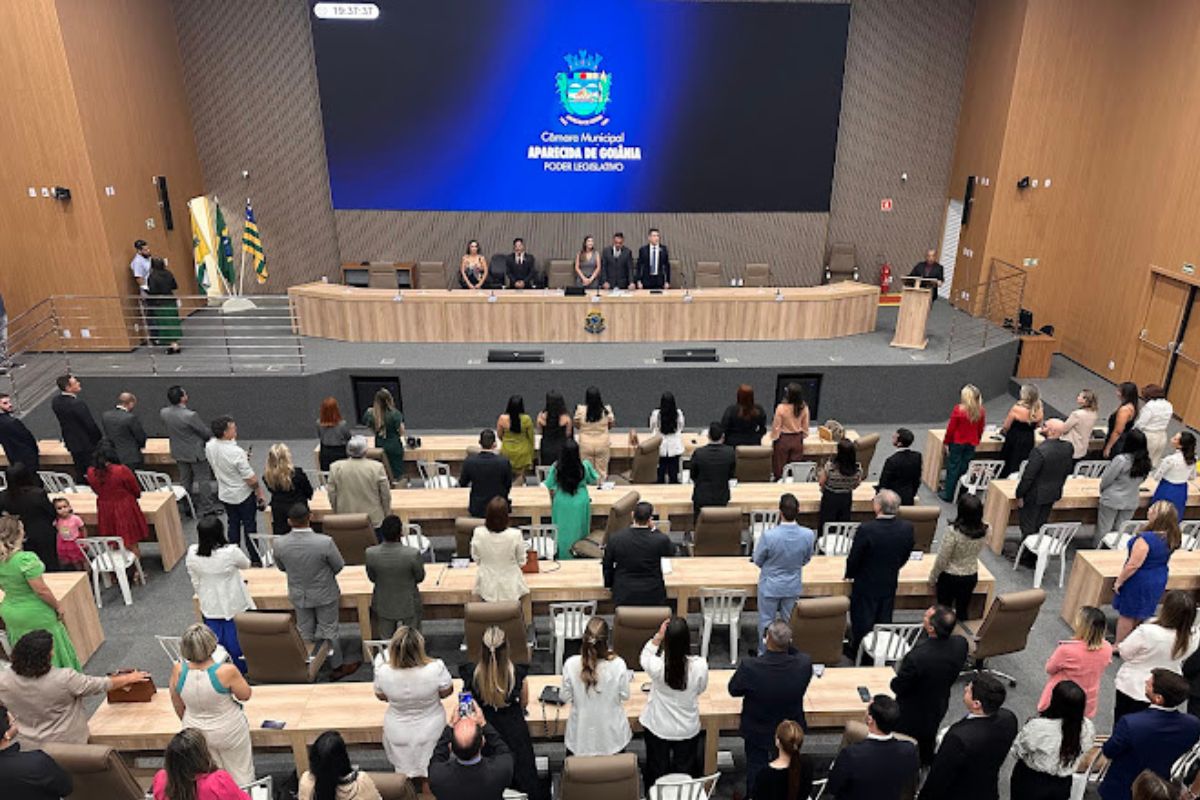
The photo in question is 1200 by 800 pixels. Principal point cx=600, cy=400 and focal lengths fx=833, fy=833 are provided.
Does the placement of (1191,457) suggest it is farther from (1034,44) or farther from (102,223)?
(102,223)

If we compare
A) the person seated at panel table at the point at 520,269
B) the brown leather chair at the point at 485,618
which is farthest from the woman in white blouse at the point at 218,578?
the person seated at panel table at the point at 520,269

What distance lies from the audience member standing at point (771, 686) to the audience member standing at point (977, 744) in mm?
821

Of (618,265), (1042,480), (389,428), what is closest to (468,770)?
(389,428)

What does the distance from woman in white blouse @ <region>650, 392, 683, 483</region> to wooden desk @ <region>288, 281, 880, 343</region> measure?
4.13 m

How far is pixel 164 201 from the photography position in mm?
14359

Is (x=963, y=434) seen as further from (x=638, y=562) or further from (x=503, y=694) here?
(x=503, y=694)

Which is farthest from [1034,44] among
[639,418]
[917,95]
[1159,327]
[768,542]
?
[768,542]

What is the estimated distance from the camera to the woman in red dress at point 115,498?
25.7 feet

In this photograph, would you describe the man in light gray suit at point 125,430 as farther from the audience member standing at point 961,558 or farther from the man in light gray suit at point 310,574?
the audience member standing at point 961,558

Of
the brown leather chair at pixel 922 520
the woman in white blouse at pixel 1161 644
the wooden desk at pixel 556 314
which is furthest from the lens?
the wooden desk at pixel 556 314

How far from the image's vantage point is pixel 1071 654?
5234 millimetres

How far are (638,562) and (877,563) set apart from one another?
6.25ft

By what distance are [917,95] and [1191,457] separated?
10.9 m

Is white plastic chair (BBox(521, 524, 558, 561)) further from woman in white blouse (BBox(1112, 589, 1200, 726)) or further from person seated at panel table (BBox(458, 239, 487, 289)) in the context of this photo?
person seated at panel table (BBox(458, 239, 487, 289))
